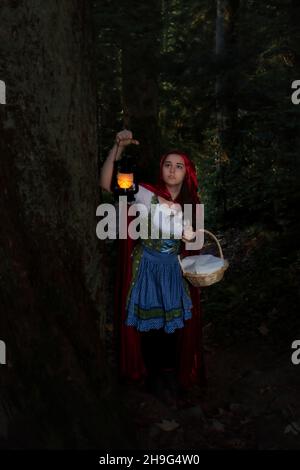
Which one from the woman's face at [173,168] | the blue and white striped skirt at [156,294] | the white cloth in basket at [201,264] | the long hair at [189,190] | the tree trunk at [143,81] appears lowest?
the blue and white striped skirt at [156,294]

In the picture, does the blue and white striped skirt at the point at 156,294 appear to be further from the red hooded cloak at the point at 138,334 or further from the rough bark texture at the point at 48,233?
the rough bark texture at the point at 48,233

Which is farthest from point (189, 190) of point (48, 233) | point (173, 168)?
point (48, 233)

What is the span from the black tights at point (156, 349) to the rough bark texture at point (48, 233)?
1535 millimetres

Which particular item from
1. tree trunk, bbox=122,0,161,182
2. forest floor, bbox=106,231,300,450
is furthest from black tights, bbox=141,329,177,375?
tree trunk, bbox=122,0,161,182

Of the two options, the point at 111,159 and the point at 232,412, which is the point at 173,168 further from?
the point at 232,412

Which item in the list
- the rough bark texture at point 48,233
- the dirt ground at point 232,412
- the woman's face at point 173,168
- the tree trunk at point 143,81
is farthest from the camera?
the tree trunk at point 143,81

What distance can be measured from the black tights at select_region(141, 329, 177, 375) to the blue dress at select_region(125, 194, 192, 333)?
264 mm

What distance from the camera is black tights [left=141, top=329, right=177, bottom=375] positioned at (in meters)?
4.62

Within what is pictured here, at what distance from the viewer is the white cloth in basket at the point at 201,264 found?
3.95 metres

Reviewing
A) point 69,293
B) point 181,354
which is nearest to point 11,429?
point 69,293

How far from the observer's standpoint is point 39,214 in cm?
276

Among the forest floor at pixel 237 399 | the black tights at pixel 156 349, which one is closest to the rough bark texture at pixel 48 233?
the forest floor at pixel 237 399

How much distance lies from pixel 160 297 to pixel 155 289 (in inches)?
3.7

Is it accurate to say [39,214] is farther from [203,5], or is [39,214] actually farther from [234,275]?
[203,5]
